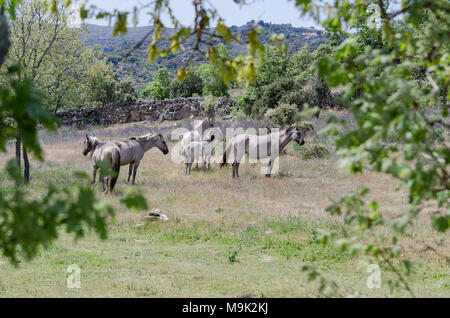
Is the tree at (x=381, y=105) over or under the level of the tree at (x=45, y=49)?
under

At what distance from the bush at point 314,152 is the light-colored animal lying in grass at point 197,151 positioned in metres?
4.97

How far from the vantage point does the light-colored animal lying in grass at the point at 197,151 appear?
2058 centimetres

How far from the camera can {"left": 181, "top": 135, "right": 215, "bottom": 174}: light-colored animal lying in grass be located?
810 inches

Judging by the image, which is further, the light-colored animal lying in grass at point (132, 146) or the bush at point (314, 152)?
the bush at point (314, 152)

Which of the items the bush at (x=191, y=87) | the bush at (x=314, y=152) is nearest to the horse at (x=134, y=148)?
the bush at (x=314, y=152)

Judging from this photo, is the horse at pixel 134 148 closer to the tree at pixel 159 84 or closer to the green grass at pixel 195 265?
the green grass at pixel 195 265

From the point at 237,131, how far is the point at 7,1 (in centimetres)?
2548

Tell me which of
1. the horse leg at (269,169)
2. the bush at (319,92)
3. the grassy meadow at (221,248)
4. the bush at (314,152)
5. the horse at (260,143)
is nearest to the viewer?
the grassy meadow at (221,248)

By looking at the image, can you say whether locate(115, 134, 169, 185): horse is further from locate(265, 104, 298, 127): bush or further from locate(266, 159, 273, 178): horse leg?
locate(265, 104, 298, 127): bush

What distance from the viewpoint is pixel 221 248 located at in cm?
1053

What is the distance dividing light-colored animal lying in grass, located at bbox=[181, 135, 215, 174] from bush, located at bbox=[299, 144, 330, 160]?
497 centimetres

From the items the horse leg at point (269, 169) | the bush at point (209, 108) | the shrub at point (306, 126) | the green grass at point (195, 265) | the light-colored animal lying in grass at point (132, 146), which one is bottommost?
the green grass at point (195, 265)

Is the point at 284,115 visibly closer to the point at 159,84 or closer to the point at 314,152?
the point at 314,152

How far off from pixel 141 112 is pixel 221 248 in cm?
3628
